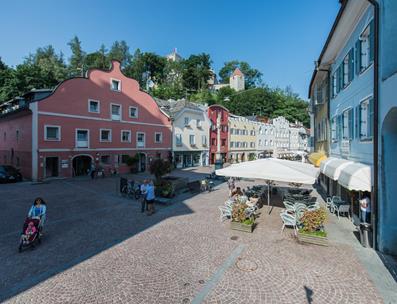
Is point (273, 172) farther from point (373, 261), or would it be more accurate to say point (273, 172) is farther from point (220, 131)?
point (220, 131)

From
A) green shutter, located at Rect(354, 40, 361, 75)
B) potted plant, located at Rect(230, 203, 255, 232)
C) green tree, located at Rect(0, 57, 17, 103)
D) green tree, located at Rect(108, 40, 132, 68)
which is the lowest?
potted plant, located at Rect(230, 203, 255, 232)

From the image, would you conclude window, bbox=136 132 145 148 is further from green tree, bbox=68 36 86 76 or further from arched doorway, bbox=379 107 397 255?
green tree, bbox=68 36 86 76

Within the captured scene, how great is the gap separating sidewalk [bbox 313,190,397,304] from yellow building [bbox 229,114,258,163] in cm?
3864

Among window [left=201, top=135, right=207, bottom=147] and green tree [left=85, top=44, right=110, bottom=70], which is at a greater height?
green tree [left=85, top=44, right=110, bottom=70]

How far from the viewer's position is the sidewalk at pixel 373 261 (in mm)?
5656

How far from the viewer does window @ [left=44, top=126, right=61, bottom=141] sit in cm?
2320

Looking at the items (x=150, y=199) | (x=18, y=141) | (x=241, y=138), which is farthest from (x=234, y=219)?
(x=241, y=138)

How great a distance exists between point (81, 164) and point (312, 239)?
84.0 ft

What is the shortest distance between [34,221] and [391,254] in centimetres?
1165

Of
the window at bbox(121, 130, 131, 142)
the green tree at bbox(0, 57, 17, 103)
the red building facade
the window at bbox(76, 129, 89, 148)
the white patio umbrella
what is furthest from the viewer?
the red building facade

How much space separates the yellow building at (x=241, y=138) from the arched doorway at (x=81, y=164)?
94.4ft

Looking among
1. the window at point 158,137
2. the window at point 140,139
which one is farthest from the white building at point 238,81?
the window at point 140,139

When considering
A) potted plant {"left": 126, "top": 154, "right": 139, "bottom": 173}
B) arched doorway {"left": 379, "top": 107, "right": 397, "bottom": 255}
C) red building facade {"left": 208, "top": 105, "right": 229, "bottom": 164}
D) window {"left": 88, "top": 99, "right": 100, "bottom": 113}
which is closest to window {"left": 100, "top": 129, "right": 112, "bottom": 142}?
window {"left": 88, "top": 99, "right": 100, "bottom": 113}

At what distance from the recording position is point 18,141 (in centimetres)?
2547
